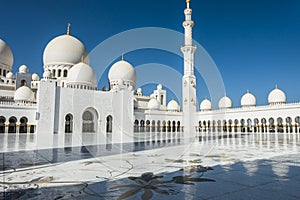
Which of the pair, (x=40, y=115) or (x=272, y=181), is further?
(x=40, y=115)

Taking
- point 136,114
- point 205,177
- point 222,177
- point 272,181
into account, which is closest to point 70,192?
point 205,177

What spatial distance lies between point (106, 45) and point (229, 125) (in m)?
18.1

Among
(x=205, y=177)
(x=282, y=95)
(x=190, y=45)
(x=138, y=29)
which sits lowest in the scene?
(x=205, y=177)

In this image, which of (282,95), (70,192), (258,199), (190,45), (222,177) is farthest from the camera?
(190,45)

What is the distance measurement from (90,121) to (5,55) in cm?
1147

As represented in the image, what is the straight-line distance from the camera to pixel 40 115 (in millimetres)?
15055

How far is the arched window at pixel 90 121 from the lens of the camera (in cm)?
1820

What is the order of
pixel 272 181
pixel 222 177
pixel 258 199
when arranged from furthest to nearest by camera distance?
pixel 222 177 < pixel 272 181 < pixel 258 199

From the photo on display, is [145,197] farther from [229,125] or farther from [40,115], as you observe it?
[229,125]

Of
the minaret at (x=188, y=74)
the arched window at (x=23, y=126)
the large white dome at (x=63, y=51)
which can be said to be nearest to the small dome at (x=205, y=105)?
the minaret at (x=188, y=74)

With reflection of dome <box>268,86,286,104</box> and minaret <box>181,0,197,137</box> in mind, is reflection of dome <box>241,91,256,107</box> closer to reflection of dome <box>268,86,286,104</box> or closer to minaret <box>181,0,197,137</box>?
reflection of dome <box>268,86,286,104</box>

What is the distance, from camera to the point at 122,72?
2467cm

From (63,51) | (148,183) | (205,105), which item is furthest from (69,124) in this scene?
(205,105)

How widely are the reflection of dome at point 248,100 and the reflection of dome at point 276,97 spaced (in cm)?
182
